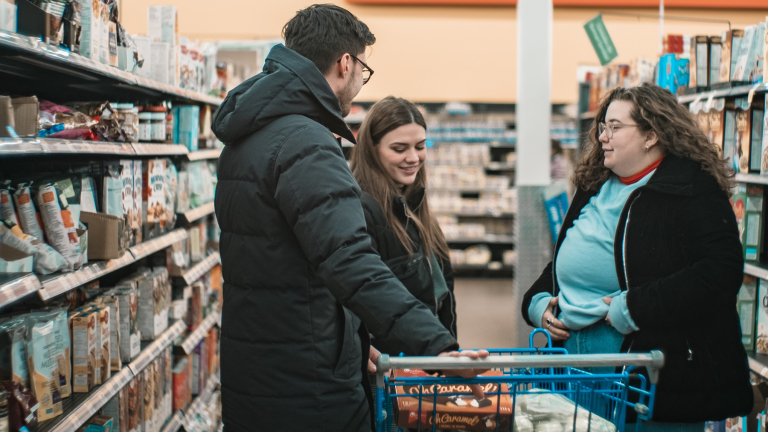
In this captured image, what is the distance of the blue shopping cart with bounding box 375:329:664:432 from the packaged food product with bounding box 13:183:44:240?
3.82ft

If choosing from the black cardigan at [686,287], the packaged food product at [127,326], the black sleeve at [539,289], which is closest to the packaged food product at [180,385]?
the packaged food product at [127,326]

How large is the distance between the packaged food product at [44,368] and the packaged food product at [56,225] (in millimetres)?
197

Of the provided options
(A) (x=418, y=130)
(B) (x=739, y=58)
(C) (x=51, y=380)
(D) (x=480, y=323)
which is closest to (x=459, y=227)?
(D) (x=480, y=323)

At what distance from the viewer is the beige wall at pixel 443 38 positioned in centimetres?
923

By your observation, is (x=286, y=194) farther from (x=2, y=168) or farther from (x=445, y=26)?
(x=445, y=26)

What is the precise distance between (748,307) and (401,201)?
1935 millimetres

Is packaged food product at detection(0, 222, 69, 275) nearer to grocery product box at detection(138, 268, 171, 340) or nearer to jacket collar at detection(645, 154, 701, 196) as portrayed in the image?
grocery product box at detection(138, 268, 171, 340)

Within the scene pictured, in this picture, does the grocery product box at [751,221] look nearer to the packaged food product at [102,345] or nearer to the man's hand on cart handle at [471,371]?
the man's hand on cart handle at [471,371]

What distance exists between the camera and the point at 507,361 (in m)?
1.18

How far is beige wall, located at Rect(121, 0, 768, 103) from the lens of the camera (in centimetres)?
923

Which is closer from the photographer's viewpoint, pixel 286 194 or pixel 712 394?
pixel 286 194

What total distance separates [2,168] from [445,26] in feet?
26.9

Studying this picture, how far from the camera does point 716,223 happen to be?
1.69 m

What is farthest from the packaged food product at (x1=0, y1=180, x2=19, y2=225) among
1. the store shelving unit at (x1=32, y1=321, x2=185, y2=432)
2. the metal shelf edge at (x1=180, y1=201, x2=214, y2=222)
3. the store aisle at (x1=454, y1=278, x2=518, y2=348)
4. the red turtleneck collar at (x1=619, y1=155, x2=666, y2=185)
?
the store aisle at (x1=454, y1=278, x2=518, y2=348)
